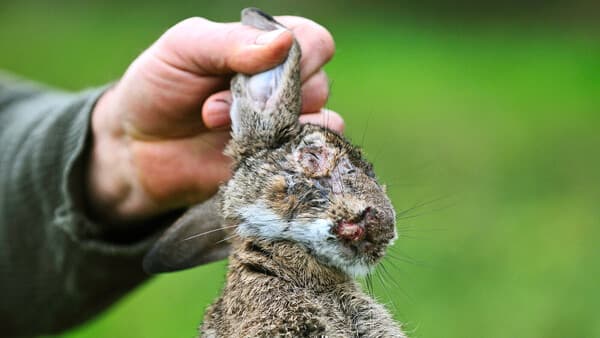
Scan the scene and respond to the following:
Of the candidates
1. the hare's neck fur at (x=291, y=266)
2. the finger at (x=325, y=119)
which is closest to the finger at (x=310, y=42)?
the finger at (x=325, y=119)

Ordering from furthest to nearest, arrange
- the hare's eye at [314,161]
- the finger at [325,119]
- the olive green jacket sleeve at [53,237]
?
the olive green jacket sleeve at [53,237], the finger at [325,119], the hare's eye at [314,161]

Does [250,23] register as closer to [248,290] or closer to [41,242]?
[248,290]

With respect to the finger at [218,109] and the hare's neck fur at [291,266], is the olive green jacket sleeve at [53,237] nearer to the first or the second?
the finger at [218,109]

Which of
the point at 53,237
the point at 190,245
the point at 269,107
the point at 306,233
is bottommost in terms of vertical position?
the point at 53,237

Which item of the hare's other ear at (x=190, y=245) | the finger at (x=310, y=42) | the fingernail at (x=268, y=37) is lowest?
the hare's other ear at (x=190, y=245)

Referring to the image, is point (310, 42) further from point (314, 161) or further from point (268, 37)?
point (314, 161)

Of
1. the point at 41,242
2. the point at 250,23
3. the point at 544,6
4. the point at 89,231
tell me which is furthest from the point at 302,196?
the point at 544,6

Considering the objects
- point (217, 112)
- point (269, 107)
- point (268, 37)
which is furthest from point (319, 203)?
point (217, 112)
